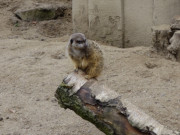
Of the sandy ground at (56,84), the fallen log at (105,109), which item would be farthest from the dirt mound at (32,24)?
the fallen log at (105,109)

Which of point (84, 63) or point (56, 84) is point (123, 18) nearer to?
point (56, 84)

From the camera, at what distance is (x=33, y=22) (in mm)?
8203

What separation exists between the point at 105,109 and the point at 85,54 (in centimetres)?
93

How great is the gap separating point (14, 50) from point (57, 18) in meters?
2.67

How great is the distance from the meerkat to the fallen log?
1.69ft

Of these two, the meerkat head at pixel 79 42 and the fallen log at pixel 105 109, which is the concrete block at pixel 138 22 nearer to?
the meerkat head at pixel 79 42

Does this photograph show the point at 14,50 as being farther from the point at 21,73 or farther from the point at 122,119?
the point at 122,119

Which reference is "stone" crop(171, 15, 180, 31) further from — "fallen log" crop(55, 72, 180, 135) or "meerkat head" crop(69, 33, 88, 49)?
"fallen log" crop(55, 72, 180, 135)

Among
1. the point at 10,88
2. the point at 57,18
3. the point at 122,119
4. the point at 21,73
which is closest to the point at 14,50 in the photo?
the point at 21,73

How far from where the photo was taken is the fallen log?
2521 mm

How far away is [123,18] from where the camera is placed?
20.4 ft

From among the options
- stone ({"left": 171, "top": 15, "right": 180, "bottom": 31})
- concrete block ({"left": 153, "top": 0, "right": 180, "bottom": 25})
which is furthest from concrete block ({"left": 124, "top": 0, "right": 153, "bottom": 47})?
stone ({"left": 171, "top": 15, "right": 180, "bottom": 31})

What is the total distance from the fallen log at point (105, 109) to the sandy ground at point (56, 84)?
63 cm

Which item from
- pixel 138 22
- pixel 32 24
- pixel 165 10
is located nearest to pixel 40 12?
pixel 32 24
